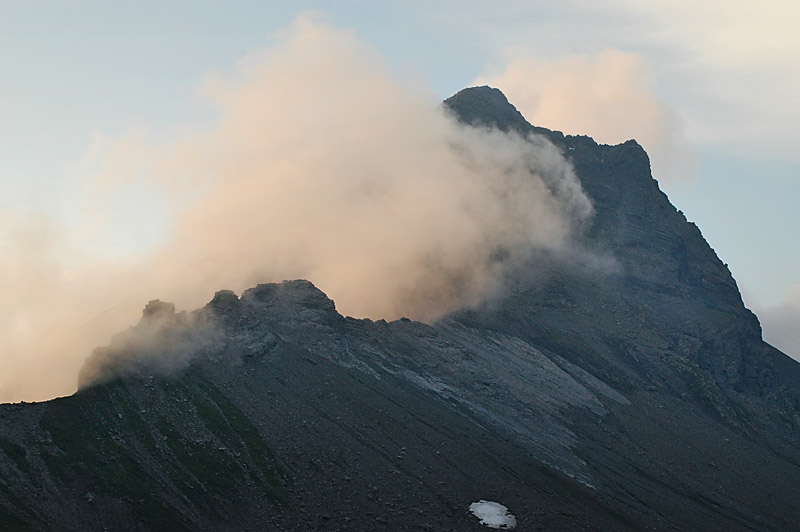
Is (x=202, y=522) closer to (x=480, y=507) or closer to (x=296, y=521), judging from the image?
(x=296, y=521)

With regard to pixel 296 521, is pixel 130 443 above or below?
above

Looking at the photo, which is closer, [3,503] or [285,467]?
[3,503]

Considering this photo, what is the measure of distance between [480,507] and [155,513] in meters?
70.4

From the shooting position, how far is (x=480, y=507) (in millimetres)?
197250

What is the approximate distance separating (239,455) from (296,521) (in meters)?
25.0

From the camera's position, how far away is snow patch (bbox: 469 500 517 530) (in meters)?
192

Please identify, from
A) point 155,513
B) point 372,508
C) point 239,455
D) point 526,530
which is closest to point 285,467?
point 239,455

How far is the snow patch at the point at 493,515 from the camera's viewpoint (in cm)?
19175

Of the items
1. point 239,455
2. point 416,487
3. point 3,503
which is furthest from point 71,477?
point 416,487

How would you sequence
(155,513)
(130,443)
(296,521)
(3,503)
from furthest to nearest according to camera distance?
1. (130,443)
2. (296,521)
3. (155,513)
4. (3,503)

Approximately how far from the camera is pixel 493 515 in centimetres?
Answer: 19512

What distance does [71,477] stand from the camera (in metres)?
169

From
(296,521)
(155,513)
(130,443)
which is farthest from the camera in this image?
(130,443)

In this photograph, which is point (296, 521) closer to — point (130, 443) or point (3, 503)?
point (130, 443)
